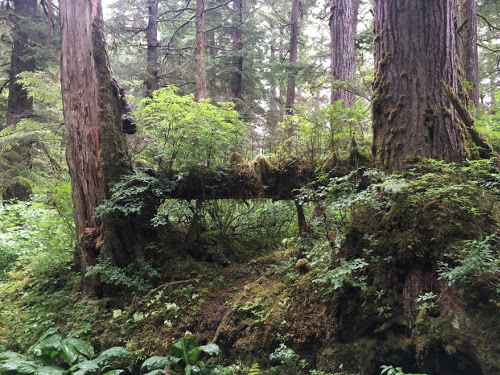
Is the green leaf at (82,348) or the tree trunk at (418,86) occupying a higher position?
the tree trunk at (418,86)

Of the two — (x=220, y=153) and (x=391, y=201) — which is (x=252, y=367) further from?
(x=220, y=153)

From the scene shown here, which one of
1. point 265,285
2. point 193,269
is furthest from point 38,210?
point 265,285

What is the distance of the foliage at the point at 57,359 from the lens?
2855mm

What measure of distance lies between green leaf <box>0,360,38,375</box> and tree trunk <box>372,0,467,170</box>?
426cm

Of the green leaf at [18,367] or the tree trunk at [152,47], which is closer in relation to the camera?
the green leaf at [18,367]

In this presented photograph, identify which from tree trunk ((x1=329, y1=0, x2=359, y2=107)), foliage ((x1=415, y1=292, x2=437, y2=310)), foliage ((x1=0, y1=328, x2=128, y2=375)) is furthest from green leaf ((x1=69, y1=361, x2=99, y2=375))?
tree trunk ((x1=329, y1=0, x2=359, y2=107))

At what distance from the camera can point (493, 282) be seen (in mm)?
2430

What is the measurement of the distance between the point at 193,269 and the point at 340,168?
2.82 meters

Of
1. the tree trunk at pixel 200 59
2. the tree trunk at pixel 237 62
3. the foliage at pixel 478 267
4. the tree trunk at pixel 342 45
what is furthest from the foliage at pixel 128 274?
the tree trunk at pixel 237 62

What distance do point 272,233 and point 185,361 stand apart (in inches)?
126

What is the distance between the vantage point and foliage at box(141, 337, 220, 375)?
9.88ft

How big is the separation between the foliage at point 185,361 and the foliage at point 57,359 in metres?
0.34

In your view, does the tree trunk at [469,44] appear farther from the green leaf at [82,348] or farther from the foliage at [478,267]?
the green leaf at [82,348]

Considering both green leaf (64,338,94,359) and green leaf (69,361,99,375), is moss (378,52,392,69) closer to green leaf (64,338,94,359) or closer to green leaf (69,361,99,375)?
green leaf (69,361,99,375)
